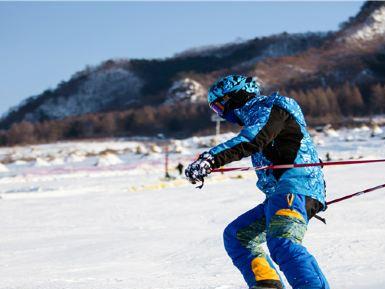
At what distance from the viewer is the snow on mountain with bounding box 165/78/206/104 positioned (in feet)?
377

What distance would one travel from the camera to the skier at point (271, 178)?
10.9 ft

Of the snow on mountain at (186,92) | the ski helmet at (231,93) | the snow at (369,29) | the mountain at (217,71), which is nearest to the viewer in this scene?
the ski helmet at (231,93)

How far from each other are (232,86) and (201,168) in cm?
64

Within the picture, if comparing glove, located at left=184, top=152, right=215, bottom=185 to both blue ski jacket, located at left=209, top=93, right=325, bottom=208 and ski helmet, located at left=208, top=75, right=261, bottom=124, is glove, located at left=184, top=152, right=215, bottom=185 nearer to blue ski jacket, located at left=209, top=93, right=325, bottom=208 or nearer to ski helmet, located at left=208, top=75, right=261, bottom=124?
blue ski jacket, located at left=209, top=93, right=325, bottom=208

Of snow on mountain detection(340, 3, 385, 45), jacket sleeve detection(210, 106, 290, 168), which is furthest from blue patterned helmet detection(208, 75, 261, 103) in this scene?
snow on mountain detection(340, 3, 385, 45)

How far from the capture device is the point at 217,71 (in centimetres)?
13775

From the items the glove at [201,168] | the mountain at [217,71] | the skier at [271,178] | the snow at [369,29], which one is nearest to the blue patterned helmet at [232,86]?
the skier at [271,178]

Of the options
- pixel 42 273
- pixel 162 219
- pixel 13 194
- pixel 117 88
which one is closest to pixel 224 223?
pixel 162 219

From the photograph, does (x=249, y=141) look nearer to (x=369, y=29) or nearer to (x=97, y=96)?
(x=369, y=29)

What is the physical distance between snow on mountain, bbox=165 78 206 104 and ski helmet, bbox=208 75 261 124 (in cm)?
10754

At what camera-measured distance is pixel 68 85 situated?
15050 centimetres

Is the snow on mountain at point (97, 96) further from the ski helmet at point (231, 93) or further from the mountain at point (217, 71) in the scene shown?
the ski helmet at point (231, 93)

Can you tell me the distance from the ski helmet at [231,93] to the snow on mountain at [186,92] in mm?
107538

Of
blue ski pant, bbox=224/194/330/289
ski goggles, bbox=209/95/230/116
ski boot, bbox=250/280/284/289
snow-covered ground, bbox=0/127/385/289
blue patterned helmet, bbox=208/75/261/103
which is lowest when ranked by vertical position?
snow-covered ground, bbox=0/127/385/289
